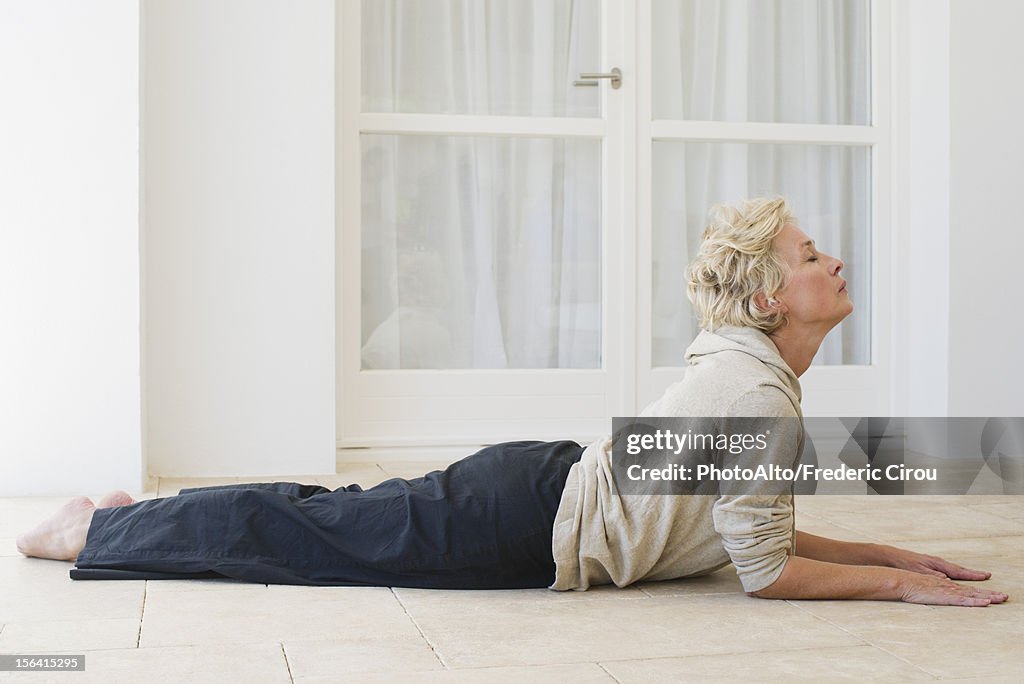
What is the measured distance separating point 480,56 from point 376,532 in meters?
2.52

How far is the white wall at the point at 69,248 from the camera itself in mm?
3393

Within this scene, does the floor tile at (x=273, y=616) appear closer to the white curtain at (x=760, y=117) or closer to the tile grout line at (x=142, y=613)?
the tile grout line at (x=142, y=613)

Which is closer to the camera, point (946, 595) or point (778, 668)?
point (778, 668)

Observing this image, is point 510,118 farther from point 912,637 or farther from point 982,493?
point 912,637

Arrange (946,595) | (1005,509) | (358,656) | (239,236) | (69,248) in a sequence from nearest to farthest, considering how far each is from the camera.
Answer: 1. (358,656)
2. (946,595)
3. (1005,509)
4. (69,248)
5. (239,236)

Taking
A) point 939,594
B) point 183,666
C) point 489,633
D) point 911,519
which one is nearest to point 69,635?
point 183,666

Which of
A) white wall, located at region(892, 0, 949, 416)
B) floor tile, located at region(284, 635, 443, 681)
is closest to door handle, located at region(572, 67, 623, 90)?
white wall, located at region(892, 0, 949, 416)

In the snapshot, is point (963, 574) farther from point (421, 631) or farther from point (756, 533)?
point (421, 631)

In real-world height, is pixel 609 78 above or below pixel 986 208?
above

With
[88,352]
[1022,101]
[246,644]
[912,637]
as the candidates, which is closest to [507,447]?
[246,644]

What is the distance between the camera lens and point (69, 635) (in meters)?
1.84

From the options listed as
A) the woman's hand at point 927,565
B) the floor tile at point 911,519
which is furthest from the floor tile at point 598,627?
the floor tile at point 911,519

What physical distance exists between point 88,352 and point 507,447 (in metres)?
1.73

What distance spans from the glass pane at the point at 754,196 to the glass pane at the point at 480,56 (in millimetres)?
433
